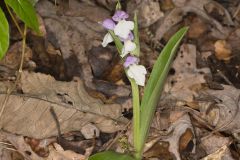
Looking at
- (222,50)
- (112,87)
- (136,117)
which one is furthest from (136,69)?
(222,50)

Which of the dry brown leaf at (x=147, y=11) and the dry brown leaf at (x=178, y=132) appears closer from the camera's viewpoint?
the dry brown leaf at (x=178, y=132)

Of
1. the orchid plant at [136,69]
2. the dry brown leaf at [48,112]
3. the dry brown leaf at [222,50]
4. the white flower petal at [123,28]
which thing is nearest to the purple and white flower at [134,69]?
the orchid plant at [136,69]

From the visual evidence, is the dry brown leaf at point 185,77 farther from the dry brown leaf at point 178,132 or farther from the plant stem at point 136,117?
the plant stem at point 136,117

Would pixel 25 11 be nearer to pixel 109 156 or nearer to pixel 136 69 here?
pixel 136 69

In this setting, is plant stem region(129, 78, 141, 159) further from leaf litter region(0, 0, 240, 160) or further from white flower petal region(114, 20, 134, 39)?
white flower petal region(114, 20, 134, 39)

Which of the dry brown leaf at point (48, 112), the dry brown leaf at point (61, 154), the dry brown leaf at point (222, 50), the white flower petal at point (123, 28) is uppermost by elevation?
the dry brown leaf at point (222, 50)

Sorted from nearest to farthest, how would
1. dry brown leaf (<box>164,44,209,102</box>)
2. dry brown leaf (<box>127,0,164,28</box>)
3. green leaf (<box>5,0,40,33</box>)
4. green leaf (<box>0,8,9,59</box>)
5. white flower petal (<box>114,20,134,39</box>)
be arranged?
1. green leaf (<box>0,8,9,59</box>)
2. green leaf (<box>5,0,40,33</box>)
3. white flower petal (<box>114,20,134,39</box>)
4. dry brown leaf (<box>164,44,209,102</box>)
5. dry brown leaf (<box>127,0,164,28</box>)

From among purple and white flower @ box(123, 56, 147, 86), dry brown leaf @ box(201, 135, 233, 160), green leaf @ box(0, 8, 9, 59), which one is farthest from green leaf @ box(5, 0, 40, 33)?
dry brown leaf @ box(201, 135, 233, 160)

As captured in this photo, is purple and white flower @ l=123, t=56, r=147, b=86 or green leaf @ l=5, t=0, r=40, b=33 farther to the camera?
purple and white flower @ l=123, t=56, r=147, b=86

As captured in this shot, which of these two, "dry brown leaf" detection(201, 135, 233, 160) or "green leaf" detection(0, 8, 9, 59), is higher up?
"green leaf" detection(0, 8, 9, 59)

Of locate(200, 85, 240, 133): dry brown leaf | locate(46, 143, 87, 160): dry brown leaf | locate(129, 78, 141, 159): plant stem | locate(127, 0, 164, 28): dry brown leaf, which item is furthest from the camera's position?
locate(127, 0, 164, 28): dry brown leaf
